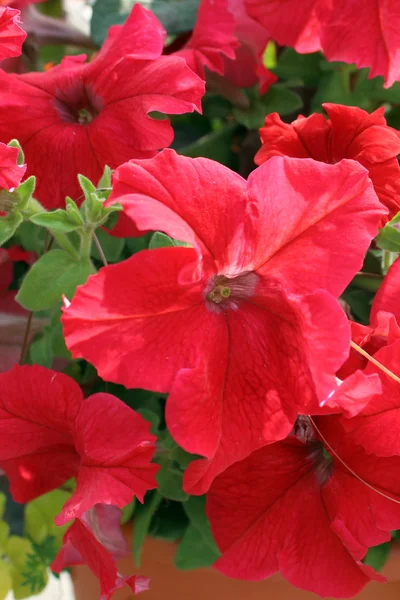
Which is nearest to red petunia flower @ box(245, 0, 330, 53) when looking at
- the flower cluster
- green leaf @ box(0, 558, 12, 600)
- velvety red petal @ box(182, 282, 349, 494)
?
the flower cluster

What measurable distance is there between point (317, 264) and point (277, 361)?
0.16ft

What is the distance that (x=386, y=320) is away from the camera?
34 centimetres

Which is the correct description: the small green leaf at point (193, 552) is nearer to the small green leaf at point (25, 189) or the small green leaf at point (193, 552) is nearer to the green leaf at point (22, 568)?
the green leaf at point (22, 568)

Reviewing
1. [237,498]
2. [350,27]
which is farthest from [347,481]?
[350,27]

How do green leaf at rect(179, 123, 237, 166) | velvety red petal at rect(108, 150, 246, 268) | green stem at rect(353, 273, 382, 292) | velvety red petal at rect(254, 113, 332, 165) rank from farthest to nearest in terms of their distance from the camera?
green leaf at rect(179, 123, 237, 166), green stem at rect(353, 273, 382, 292), velvety red petal at rect(254, 113, 332, 165), velvety red petal at rect(108, 150, 246, 268)

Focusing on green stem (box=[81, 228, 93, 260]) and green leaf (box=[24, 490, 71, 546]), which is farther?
green leaf (box=[24, 490, 71, 546])

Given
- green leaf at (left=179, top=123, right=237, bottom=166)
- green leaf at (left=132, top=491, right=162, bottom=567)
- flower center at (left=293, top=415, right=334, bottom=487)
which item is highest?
green leaf at (left=179, top=123, right=237, bottom=166)

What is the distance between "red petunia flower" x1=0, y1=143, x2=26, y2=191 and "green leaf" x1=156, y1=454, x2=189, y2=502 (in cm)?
23

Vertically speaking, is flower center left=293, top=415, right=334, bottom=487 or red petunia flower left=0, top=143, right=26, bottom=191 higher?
red petunia flower left=0, top=143, right=26, bottom=191

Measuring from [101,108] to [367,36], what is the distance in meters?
0.17

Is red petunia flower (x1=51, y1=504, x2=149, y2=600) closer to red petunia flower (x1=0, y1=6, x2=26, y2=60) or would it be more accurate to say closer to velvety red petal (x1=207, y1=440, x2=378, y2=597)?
velvety red petal (x1=207, y1=440, x2=378, y2=597)

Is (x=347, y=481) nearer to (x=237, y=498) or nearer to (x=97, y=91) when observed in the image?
(x=237, y=498)

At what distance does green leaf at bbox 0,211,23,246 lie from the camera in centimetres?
35

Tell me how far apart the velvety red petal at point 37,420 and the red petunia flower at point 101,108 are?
110mm
